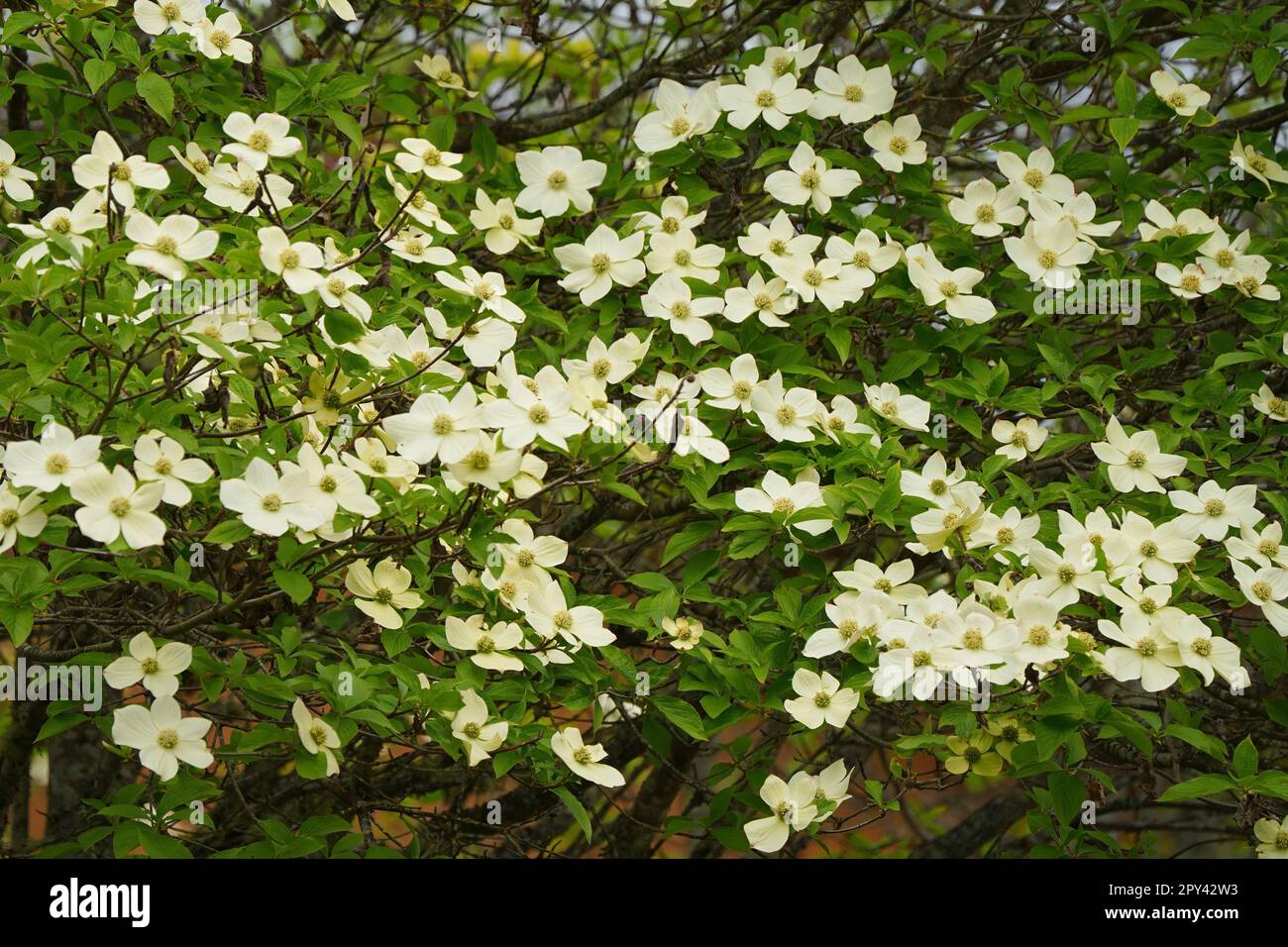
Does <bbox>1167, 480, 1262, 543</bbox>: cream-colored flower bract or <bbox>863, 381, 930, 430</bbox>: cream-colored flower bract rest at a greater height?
<bbox>863, 381, 930, 430</bbox>: cream-colored flower bract

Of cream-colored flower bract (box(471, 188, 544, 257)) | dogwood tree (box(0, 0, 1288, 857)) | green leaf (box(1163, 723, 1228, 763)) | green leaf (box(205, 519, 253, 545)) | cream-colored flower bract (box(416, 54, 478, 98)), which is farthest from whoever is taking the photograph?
cream-colored flower bract (box(416, 54, 478, 98))

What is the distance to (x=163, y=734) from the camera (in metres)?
1.80

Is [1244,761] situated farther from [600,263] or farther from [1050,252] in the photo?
[600,263]

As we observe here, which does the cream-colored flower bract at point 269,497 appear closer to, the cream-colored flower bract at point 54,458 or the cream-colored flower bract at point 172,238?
the cream-colored flower bract at point 54,458

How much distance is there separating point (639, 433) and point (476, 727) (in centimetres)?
52

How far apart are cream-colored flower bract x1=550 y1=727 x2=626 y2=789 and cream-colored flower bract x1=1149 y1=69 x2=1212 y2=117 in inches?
71.3

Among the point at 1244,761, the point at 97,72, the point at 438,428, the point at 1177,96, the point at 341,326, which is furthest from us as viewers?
the point at 1177,96

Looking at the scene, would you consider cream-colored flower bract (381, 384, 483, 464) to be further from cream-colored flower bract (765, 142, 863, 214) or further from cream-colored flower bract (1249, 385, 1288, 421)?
cream-colored flower bract (1249, 385, 1288, 421)

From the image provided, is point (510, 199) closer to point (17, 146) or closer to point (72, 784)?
point (17, 146)

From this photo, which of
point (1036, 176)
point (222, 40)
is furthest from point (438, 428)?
point (1036, 176)

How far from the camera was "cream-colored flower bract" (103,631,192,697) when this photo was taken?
179cm

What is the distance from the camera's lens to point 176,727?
180cm

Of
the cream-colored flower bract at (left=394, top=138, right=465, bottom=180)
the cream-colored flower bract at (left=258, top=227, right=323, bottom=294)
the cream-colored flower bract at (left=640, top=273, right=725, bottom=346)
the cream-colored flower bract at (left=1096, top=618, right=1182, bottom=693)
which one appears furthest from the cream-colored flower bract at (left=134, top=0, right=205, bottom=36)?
the cream-colored flower bract at (left=1096, top=618, right=1182, bottom=693)

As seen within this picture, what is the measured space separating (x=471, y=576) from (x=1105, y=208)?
170 centimetres
